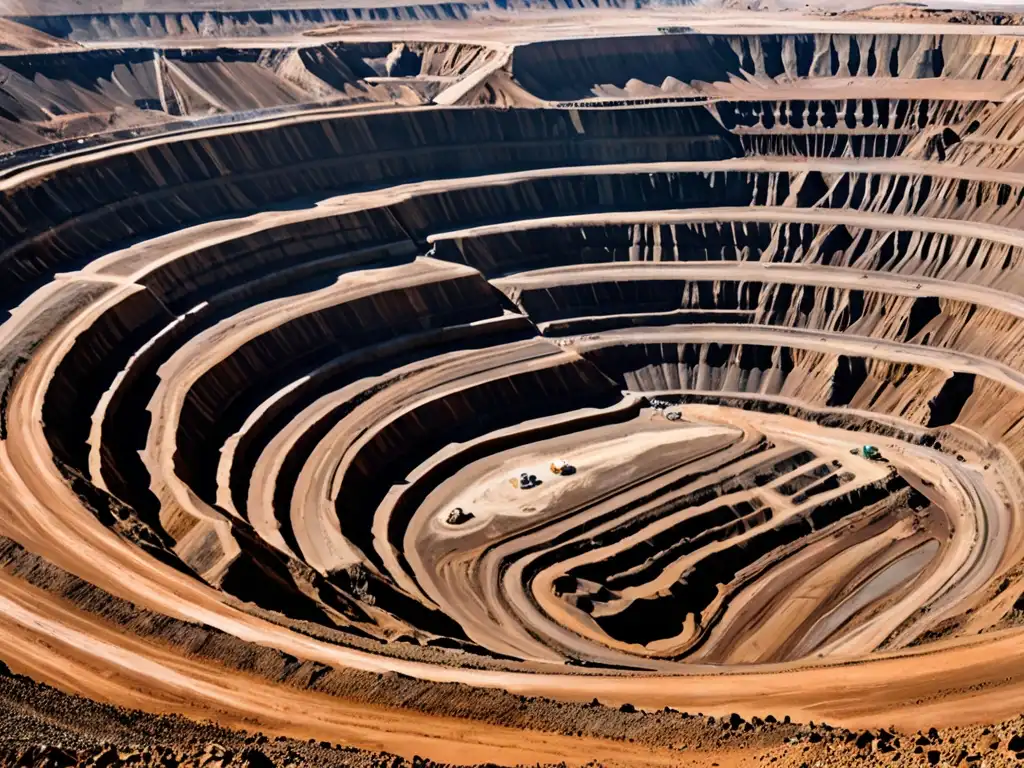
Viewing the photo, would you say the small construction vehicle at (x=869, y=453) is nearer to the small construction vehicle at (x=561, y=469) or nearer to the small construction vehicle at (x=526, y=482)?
the small construction vehicle at (x=561, y=469)

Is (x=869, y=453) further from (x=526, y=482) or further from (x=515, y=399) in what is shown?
(x=515, y=399)

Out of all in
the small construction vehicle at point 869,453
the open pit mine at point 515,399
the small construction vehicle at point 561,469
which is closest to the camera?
the open pit mine at point 515,399

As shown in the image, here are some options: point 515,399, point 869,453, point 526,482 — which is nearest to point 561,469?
point 526,482

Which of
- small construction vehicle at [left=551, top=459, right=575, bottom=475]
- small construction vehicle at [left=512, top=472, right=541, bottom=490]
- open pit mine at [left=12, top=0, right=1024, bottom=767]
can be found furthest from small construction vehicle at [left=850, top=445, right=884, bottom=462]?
small construction vehicle at [left=512, top=472, right=541, bottom=490]

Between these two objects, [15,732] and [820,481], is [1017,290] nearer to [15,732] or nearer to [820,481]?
[820,481]

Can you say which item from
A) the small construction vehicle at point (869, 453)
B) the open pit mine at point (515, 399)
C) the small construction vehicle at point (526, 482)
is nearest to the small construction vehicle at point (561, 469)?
the open pit mine at point (515, 399)

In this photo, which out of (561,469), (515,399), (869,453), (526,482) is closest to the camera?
(526,482)

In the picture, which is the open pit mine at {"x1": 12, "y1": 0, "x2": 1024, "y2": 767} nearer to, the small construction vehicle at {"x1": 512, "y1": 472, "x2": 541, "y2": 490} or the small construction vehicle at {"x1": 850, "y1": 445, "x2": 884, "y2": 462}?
the small construction vehicle at {"x1": 512, "y1": 472, "x2": 541, "y2": 490}
